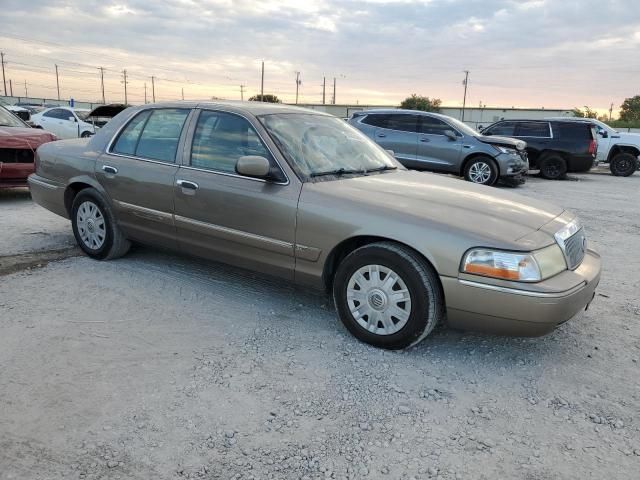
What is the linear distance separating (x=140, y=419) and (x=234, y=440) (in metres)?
0.51

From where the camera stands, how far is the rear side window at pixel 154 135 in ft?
14.2

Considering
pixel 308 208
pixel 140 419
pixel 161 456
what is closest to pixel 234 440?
pixel 161 456

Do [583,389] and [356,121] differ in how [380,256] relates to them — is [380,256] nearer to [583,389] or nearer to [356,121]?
[583,389]

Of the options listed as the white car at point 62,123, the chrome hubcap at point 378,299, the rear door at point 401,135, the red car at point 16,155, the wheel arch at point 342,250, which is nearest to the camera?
the chrome hubcap at point 378,299

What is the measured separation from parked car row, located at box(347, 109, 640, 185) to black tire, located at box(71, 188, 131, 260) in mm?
7430

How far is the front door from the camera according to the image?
3.67 metres

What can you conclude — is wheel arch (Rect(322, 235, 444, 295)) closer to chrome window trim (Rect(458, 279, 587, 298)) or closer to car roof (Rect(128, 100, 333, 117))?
chrome window trim (Rect(458, 279, 587, 298))

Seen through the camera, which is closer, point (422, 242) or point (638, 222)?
point (422, 242)

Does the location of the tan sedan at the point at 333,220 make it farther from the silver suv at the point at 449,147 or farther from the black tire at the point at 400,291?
the silver suv at the point at 449,147

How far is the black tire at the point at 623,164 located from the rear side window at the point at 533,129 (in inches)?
143

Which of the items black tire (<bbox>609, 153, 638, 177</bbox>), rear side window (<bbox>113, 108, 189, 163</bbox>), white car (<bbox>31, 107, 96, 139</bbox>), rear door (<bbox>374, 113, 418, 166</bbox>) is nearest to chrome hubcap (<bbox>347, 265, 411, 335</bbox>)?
rear side window (<bbox>113, 108, 189, 163</bbox>)

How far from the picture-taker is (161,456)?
7.73 feet

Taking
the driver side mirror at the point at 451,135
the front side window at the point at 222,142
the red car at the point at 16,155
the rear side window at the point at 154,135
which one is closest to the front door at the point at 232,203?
the front side window at the point at 222,142

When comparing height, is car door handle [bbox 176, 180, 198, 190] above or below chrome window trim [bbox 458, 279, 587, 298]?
above
